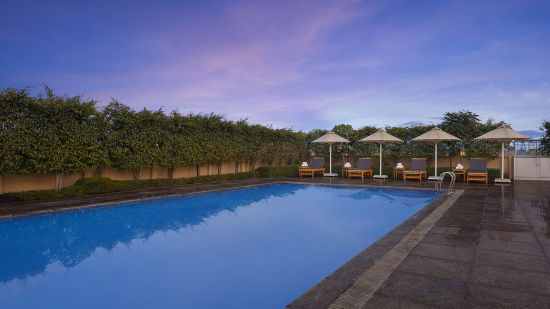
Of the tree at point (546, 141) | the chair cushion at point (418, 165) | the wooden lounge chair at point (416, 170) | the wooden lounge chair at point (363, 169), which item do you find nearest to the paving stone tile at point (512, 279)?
the wooden lounge chair at point (416, 170)

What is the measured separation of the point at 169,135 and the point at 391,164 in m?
11.6

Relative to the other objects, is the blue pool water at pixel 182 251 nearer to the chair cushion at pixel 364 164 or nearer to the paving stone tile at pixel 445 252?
the paving stone tile at pixel 445 252

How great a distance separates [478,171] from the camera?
12.3 m

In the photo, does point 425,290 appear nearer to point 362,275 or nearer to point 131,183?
point 362,275

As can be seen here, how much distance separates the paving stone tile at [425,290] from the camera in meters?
2.42

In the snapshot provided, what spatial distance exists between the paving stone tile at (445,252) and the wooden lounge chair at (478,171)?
32.5ft

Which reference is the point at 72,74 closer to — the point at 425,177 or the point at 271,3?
the point at 271,3

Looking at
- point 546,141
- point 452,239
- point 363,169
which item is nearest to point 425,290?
point 452,239

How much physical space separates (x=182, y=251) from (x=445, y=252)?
3811 mm

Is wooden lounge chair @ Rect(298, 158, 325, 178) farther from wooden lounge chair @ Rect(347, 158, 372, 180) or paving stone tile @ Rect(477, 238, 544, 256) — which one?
paving stone tile @ Rect(477, 238, 544, 256)

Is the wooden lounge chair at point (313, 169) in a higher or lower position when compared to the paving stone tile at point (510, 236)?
higher

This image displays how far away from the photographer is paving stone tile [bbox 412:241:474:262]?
11.4ft

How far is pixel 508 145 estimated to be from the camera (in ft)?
46.1

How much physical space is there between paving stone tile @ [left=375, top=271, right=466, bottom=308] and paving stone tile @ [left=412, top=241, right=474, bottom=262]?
0.75 m
